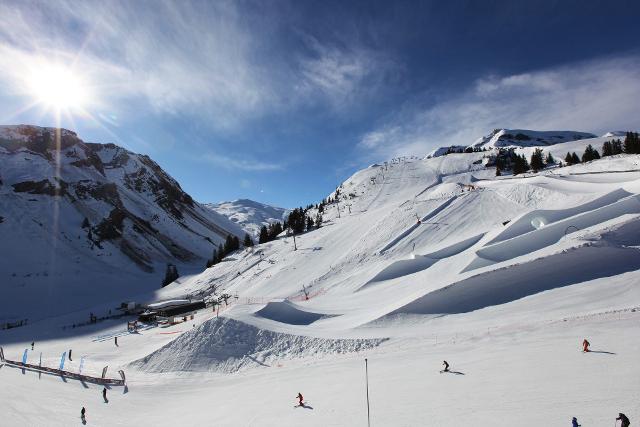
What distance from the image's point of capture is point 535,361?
19.0 metres

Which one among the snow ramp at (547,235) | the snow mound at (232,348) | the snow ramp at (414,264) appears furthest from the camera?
the snow ramp at (414,264)

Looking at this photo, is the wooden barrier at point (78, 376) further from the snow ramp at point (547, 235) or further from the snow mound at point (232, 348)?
the snow ramp at point (547, 235)

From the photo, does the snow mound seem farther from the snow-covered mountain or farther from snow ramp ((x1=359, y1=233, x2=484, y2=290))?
the snow-covered mountain

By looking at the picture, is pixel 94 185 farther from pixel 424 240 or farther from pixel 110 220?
pixel 424 240

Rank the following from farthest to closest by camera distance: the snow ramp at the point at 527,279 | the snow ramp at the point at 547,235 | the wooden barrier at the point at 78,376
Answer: the snow ramp at the point at 547,235, the snow ramp at the point at 527,279, the wooden barrier at the point at 78,376

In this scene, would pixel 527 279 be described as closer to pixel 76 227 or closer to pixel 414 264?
pixel 414 264

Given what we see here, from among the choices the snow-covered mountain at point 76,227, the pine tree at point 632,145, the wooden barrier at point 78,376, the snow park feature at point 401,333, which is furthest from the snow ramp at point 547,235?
the snow-covered mountain at point 76,227

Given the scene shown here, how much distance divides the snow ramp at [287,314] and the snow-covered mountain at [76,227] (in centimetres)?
6358

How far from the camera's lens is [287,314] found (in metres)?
35.4

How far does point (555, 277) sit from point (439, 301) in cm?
969

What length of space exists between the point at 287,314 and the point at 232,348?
6.92 m

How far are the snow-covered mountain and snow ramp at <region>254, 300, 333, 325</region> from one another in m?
63.6

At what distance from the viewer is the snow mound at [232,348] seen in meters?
28.1

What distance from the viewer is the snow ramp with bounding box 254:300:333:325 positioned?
1364 inches
